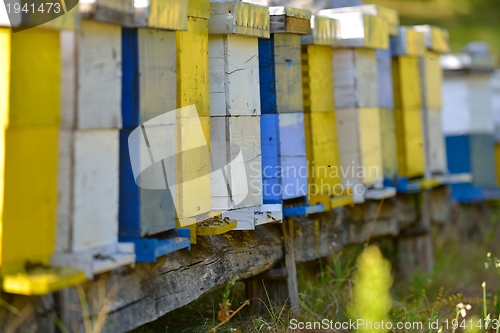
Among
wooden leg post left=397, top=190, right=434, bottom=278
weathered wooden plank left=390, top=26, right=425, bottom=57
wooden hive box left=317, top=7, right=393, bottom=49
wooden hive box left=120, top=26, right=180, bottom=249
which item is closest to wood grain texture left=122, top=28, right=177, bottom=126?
wooden hive box left=120, top=26, right=180, bottom=249

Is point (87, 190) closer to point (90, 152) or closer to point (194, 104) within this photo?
point (90, 152)

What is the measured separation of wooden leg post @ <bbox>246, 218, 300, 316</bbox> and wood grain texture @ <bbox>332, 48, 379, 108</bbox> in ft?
3.37

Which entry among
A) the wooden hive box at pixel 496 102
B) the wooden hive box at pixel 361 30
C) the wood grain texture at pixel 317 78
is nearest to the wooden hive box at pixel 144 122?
the wood grain texture at pixel 317 78

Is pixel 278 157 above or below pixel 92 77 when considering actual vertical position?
below

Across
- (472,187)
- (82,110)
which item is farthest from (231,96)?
(472,187)

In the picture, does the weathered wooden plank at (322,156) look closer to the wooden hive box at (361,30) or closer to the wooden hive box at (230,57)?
the wooden hive box at (361,30)

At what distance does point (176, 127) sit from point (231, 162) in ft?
1.68

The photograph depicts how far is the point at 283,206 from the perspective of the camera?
13.5 feet

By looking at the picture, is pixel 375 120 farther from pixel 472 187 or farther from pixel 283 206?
pixel 472 187

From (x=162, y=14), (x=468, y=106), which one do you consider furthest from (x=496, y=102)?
(x=162, y=14)

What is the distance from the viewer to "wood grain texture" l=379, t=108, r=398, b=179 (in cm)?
508

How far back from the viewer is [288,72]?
159 inches

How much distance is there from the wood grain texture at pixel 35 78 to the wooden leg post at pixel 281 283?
214cm

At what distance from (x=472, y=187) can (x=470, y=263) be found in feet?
3.45
